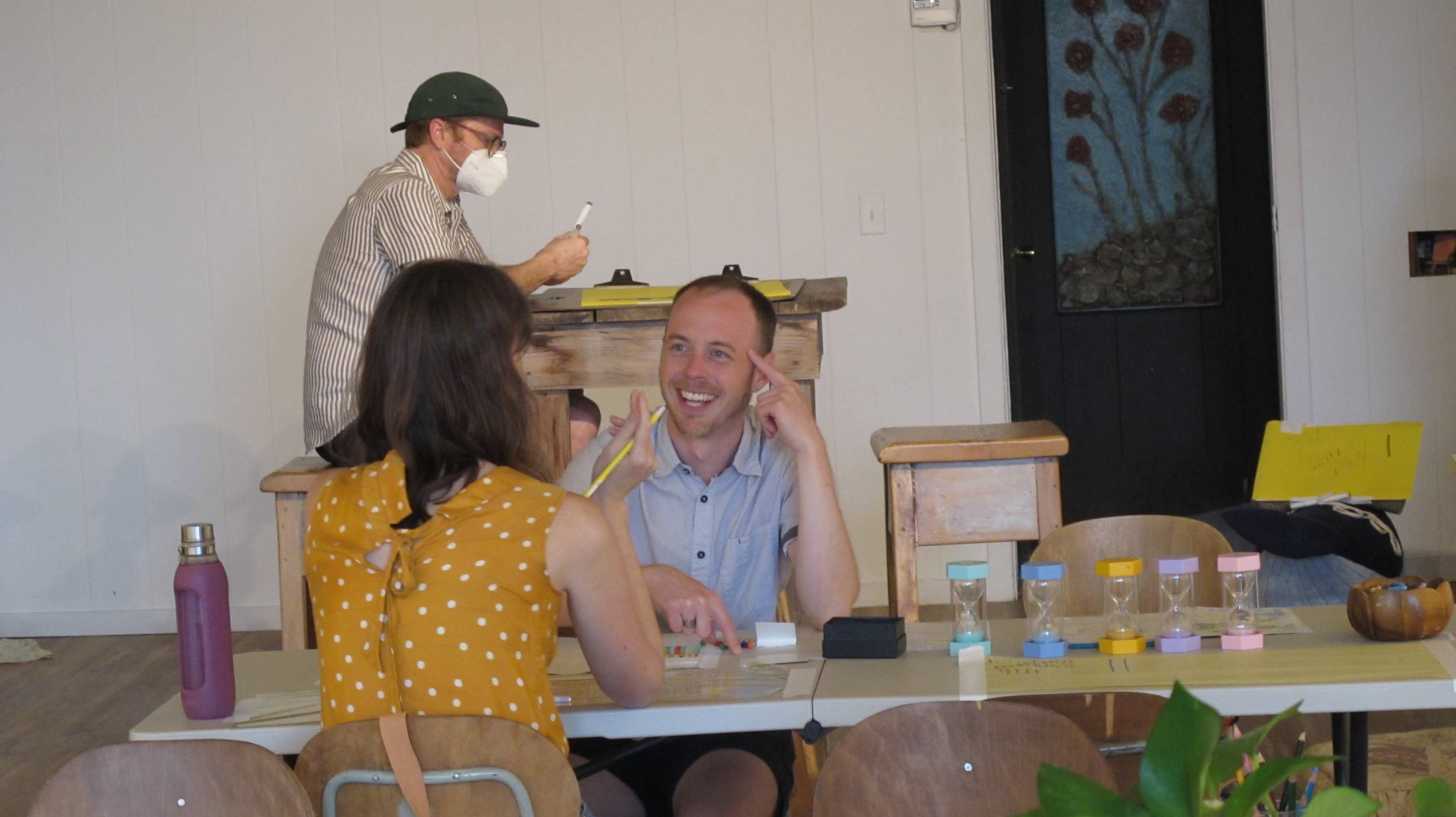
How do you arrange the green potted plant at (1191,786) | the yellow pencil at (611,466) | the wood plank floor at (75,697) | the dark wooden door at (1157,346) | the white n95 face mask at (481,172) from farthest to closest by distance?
the dark wooden door at (1157,346)
the white n95 face mask at (481,172)
the wood plank floor at (75,697)
the yellow pencil at (611,466)
the green potted plant at (1191,786)

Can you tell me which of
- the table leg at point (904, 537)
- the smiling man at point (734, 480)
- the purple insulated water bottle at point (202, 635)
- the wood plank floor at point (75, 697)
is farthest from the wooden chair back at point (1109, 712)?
the wood plank floor at point (75, 697)

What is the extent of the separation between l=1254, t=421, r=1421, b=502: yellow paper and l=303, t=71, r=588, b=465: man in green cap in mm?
1744

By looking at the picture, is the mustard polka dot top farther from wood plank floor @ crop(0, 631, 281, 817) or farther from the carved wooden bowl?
wood plank floor @ crop(0, 631, 281, 817)

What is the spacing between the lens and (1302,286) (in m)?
4.95

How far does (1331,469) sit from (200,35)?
3.92 metres

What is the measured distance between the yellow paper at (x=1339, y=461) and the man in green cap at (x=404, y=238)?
174 centimetres

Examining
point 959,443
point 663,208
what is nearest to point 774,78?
point 663,208

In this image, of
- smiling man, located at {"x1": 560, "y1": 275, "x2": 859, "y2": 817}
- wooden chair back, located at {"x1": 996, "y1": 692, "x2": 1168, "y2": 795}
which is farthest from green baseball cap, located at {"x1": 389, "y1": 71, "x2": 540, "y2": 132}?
wooden chair back, located at {"x1": 996, "y1": 692, "x2": 1168, "y2": 795}

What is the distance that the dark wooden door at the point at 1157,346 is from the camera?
5.23 m

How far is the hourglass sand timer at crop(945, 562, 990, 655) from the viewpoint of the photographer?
6.64ft

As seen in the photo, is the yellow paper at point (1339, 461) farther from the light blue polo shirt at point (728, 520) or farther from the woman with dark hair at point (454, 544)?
the woman with dark hair at point (454, 544)

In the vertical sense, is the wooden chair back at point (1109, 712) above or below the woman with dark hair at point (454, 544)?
below

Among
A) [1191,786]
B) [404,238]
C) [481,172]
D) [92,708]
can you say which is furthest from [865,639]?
[92,708]

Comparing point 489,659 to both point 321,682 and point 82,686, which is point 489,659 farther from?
point 82,686
